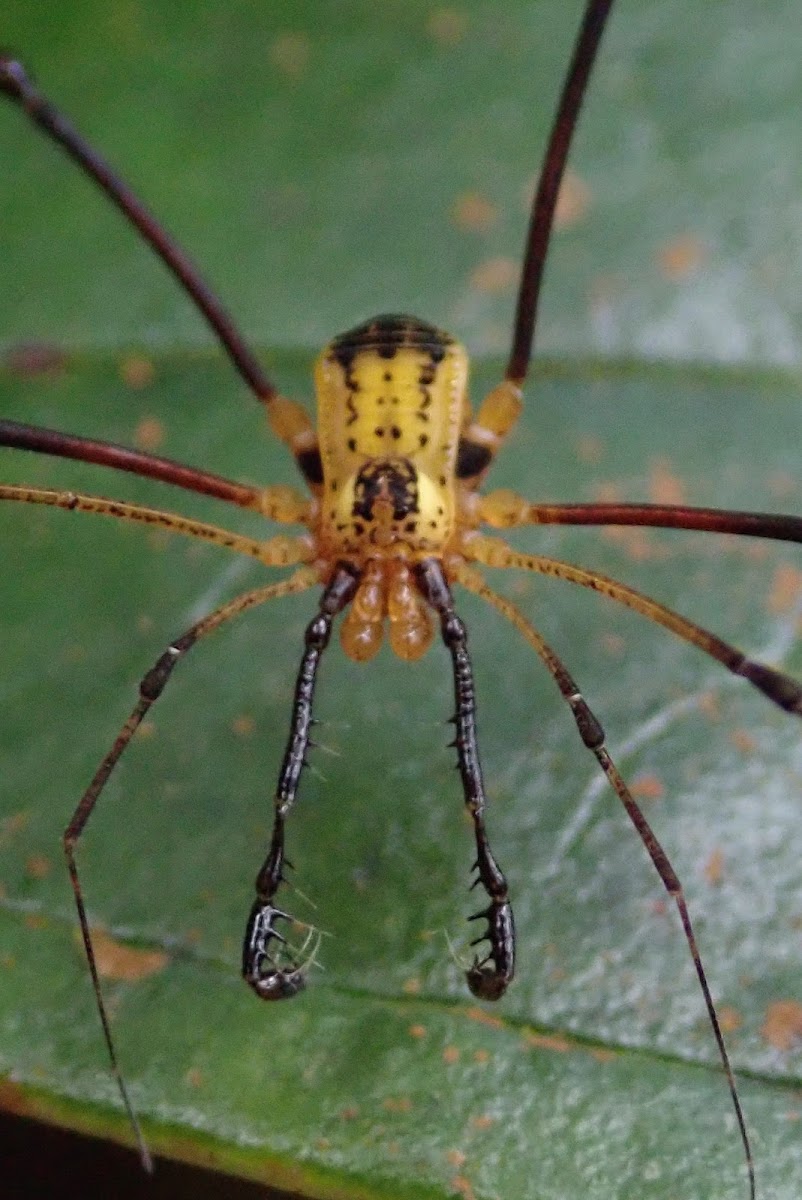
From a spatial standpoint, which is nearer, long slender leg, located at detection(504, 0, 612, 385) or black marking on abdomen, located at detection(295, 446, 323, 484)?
long slender leg, located at detection(504, 0, 612, 385)

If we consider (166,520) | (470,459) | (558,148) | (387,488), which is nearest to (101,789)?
(166,520)

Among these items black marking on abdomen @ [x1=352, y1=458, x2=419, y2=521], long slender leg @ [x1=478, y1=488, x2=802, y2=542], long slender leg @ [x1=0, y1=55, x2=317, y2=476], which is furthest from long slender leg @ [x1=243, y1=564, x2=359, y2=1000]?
long slender leg @ [x1=0, y1=55, x2=317, y2=476]

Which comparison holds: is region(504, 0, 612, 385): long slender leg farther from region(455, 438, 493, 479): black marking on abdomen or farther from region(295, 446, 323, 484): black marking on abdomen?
region(295, 446, 323, 484): black marking on abdomen

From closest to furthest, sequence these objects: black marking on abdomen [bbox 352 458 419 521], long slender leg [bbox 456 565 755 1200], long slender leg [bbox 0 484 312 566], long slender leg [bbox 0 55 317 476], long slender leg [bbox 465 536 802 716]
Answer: long slender leg [bbox 456 565 755 1200] < long slender leg [bbox 465 536 802 716] < long slender leg [bbox 0 484 312 566] < black marking on abdomen [bbox 352 458 419 521] < long slender leg [bbox 0 55 317 476]

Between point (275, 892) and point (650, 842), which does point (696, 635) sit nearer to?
point (650, 842)

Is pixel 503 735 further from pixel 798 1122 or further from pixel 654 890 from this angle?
pixel 798 1122

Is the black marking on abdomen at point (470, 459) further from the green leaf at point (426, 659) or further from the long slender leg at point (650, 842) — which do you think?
the long slender leg at point (650, 842)
